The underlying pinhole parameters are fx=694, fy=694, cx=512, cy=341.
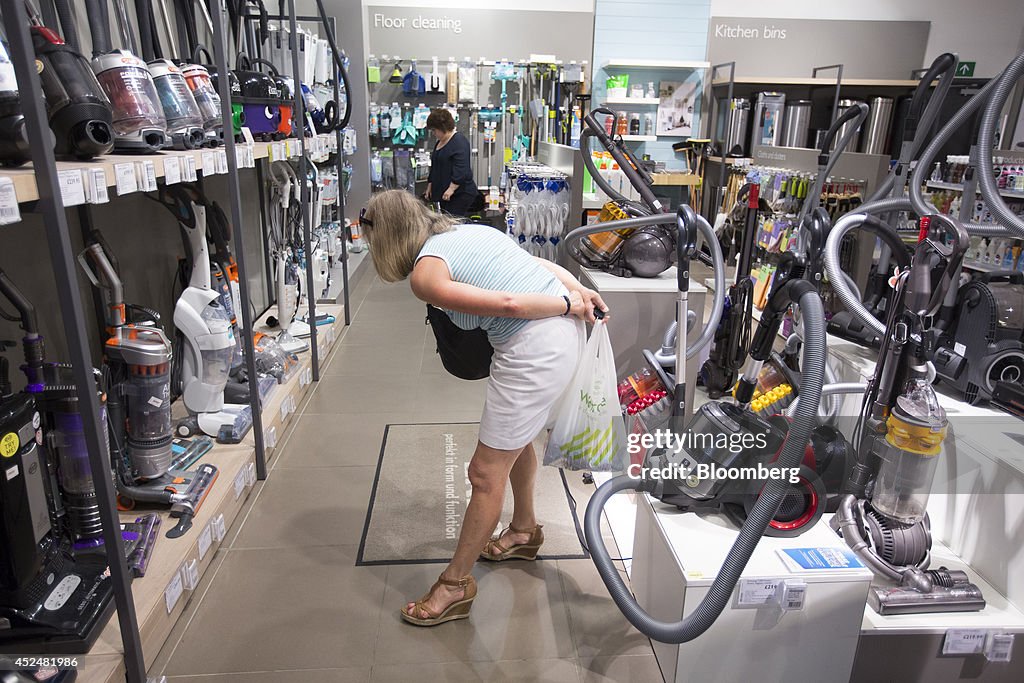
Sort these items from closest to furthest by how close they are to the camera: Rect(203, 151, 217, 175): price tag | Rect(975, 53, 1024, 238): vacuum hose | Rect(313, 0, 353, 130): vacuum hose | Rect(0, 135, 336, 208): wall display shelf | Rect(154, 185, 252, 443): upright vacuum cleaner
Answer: Rect(0, 135, 336, 208): wall display shelf
Rect(203, 151, 217, 175): price tag
Rect(154, 185, 252, 443): upright vacuum cleaner
Rect(975, 53, 1024, 238): vacuum hose
Rect(313, 0, 353, 130): vacuum hose

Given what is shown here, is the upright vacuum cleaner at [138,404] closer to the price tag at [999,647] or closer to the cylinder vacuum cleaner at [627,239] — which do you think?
the cylinder vacuum cleaner at [627,239]

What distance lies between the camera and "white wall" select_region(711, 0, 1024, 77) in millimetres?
9016

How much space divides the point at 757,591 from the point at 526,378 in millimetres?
890

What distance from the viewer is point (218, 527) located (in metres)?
2.68

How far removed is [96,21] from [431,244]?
1585 millimetres

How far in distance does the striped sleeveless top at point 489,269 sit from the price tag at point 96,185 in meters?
0.87

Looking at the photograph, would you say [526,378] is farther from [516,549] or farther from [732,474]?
[516,549]

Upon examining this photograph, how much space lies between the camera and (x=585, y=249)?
403cm

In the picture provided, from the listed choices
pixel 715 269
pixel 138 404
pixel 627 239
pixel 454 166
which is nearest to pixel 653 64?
pixel 454 166

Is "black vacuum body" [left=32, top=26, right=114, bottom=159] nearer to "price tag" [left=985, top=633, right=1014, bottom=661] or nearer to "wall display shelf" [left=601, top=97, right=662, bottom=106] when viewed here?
"price tag" [left=985, top=633, right=1014, bottom=661]

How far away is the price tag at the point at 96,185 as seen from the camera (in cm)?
180

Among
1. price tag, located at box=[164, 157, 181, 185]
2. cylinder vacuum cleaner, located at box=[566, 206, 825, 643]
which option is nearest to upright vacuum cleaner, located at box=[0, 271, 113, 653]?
price tag, located at box=[164, 157, 181, 185]

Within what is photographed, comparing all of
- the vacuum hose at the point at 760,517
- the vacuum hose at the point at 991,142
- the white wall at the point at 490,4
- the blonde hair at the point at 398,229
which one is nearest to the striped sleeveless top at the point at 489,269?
the blonde hair at the point at 398,229

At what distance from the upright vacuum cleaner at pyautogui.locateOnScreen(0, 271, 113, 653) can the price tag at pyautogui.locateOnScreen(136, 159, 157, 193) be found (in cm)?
45
